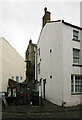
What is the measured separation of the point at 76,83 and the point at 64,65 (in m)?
2.48

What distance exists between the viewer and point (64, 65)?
13445 millimetres

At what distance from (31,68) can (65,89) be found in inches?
549

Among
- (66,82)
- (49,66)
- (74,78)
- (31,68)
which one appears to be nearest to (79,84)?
(74,78)

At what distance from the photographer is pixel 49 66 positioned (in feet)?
52.1

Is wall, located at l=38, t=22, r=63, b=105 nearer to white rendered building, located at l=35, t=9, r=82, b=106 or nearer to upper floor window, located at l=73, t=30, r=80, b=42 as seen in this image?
white rendered building, located at l=35, t=9, r=82, b=106

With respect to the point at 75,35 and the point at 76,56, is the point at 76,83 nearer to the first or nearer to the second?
Answer: the point at 76,56

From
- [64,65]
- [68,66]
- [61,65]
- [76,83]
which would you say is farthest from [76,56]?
[76,83]

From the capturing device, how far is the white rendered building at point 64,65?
43.8 feet

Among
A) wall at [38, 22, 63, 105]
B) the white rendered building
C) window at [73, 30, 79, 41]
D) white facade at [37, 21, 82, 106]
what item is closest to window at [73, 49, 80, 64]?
the white rendered building

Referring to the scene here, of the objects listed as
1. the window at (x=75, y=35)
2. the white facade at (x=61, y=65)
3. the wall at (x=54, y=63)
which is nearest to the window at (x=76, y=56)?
the white facade at (x=61, y=65)

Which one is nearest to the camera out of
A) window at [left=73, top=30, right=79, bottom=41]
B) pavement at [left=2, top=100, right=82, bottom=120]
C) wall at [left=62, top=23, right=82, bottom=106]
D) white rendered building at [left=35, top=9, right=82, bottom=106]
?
pavement at [left=2, top=100, right=82, bottom=120]

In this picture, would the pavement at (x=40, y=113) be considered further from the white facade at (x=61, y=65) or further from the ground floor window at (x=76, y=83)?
the ground floor window at (x=76, y=83)

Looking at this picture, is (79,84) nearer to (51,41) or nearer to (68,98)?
(68,98)

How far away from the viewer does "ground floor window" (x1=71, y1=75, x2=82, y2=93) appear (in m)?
13.9
